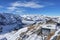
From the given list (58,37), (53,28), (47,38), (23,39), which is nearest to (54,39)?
(58,37)

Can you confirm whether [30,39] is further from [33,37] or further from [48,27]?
[48,27]

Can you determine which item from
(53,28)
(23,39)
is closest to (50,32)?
(53,28)

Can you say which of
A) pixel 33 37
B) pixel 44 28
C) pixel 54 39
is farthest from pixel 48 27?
pixel 54 39

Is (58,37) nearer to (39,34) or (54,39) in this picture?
(54,39)

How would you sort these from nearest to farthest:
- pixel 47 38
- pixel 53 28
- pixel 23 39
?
pixel 47 38, pixel 53 28, pixel 23 39

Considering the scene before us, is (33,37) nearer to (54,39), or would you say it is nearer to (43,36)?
(43,36)

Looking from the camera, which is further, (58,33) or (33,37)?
(33,37)

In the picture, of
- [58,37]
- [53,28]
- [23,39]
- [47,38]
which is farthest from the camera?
[23,39]

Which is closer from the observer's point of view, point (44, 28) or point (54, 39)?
point (54, 39)
